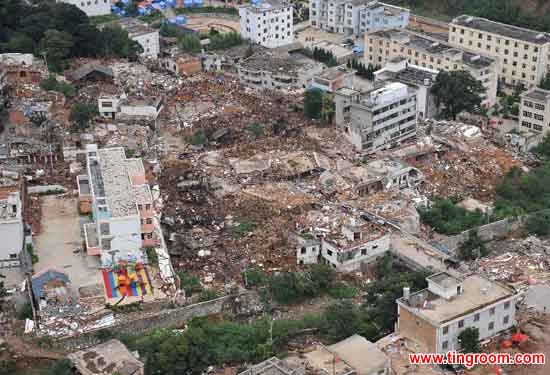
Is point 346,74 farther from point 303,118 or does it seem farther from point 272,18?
point 272,18

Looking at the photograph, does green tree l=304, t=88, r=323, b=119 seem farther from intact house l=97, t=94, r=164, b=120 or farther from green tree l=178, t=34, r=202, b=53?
green tree l=178, t=34, r=202, b=53

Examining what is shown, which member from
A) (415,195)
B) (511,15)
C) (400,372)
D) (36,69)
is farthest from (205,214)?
(511,15)

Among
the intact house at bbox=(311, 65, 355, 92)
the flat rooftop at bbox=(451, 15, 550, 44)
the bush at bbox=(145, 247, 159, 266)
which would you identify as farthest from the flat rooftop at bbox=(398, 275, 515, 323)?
the flat rooftop at bbox=(451, 15, 550, 44)

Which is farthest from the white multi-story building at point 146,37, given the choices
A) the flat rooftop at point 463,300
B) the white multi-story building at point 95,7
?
the flat rooftop at point 463,300

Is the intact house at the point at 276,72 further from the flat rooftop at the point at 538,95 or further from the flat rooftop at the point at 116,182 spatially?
the flat rooftop at the point at 116,182

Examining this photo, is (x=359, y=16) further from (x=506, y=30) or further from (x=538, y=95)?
(x=538, y=95)

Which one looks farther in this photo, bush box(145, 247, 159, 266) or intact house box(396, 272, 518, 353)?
bush box(145, 247, 159, 266)
